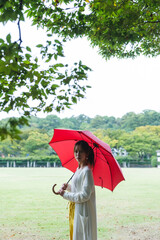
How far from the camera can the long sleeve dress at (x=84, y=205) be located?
2108mm

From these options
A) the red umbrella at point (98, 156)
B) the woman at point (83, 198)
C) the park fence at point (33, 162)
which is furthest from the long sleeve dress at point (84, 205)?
the park fence at point (33, 162)

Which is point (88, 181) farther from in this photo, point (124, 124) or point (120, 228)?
point (124, 124)

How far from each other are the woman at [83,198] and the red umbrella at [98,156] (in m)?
0.22

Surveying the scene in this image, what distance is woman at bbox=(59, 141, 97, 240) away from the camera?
2.11 m

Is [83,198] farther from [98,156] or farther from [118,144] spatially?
[118,144]

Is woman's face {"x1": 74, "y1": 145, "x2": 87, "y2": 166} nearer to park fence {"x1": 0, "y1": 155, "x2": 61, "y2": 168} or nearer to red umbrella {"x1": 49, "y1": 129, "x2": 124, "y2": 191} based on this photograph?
red umbrella {"x1": 49, "y1": 129, "x2": 124, "y2": 191}

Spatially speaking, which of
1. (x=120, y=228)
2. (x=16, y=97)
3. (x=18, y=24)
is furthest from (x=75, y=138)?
(x=120, y=228)

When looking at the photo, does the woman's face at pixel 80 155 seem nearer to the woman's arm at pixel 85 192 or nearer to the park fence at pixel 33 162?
the woman's arm at pixel 85 192

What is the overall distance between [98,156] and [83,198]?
0.58 m

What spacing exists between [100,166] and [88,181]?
1.75 ft

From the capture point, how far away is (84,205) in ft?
7.11

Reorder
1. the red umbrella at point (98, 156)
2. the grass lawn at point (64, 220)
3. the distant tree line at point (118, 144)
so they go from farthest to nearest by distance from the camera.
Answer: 1. the distant tree line at point (118, 144)
2. the grass lawn at point (64, 220)
3. the red umbrella at point (98, 156)

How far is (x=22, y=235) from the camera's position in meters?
4.45

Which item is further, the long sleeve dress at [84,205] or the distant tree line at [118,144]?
the distant tree line at [118,144]
